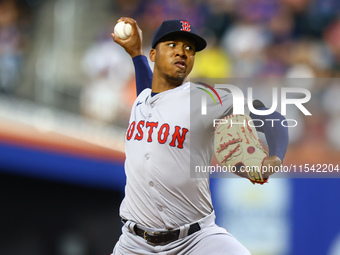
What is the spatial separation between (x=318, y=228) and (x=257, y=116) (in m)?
2.90

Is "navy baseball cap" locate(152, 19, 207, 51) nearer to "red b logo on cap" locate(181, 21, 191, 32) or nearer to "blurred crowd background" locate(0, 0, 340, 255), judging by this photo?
"red b logo on cap" locate(181, 21, 191, 32)

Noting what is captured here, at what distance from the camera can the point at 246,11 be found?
7086 millimetres

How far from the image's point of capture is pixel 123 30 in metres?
3.56

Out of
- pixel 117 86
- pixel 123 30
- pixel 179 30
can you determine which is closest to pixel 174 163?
pixel 179 30

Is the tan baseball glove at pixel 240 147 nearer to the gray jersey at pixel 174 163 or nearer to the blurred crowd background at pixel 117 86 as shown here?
the gray jersey at pixel 174 163

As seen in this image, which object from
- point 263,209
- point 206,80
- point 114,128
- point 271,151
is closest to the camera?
point 271,151

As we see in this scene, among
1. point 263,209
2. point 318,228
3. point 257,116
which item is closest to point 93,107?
point 263,209

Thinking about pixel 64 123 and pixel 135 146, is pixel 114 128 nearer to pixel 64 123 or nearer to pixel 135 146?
pixel 64 123

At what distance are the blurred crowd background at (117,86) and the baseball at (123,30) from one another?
2313 mm

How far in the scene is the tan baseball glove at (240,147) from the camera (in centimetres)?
266

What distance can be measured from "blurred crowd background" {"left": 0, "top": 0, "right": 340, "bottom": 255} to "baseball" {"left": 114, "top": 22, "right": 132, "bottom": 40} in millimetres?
2313


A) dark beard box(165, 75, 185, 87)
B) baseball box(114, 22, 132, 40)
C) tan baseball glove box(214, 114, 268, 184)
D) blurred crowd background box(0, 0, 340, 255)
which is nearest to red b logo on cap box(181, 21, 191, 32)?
dark beard box(165, 75, 185, 87)

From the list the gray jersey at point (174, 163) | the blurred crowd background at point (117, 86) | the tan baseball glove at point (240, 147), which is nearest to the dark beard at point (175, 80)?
the gray jersey at point (174, 163)

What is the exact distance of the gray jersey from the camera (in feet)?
9.52
